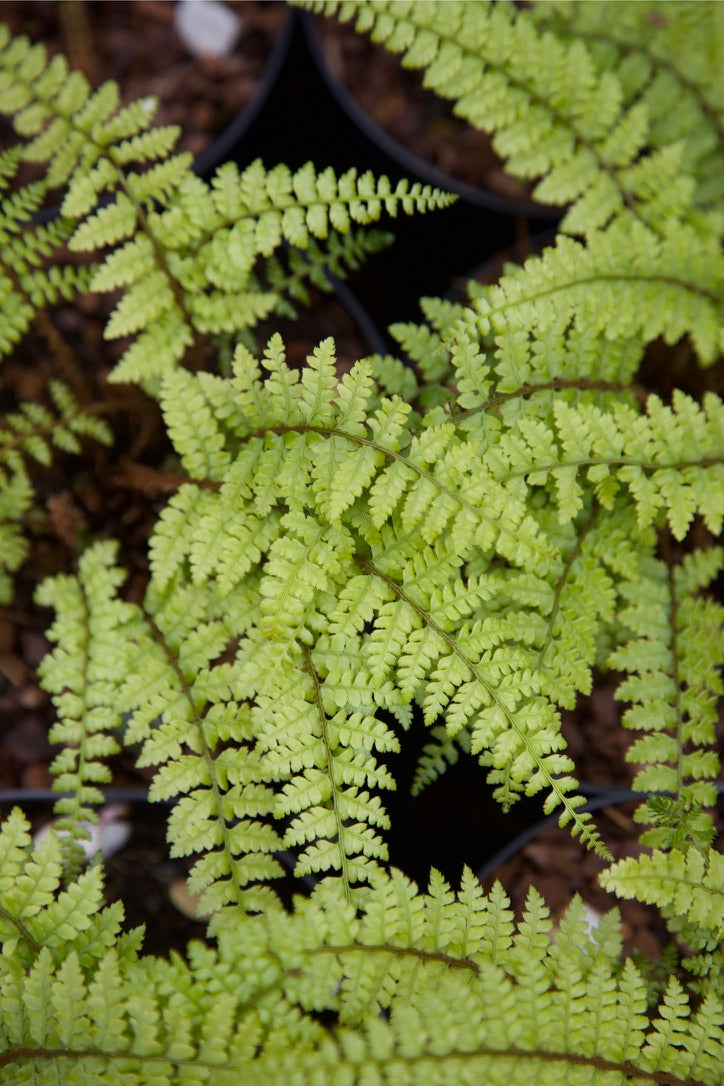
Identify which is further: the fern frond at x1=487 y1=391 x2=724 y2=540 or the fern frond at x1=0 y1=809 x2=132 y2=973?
the fern frond at x1=487 y1=391 x2=724 y2=540

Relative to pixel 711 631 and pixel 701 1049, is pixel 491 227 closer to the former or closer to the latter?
pixel 711 631

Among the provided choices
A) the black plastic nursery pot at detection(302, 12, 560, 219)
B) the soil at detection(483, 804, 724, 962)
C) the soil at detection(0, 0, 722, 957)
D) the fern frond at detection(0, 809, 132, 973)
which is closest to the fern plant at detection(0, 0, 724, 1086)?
the fern frond at detection(0, 809, 132, 973)

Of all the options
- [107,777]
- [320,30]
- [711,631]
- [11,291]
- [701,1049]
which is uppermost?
[320,30]

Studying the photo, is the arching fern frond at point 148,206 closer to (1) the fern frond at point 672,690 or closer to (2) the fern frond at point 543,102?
(2) the fern frond at point 543,102

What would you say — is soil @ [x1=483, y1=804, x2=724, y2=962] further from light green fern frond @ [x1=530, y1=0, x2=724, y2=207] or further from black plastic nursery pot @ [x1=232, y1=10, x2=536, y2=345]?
light green fern frond @ [x1=530, y1=0, x2=724, y2=207]

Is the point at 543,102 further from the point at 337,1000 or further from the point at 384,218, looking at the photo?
the point at 337,1000

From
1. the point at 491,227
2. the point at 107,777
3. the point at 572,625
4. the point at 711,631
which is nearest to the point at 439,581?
the point at 572,625
